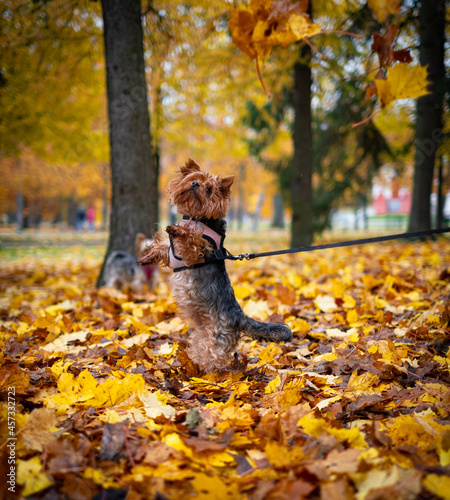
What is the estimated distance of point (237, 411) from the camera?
2.09 m

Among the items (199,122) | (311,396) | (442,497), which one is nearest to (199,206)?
(311,396)

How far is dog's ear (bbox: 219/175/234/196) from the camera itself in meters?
2.78

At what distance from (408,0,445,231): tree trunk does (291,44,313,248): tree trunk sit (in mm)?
3354

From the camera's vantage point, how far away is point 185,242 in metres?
2.70

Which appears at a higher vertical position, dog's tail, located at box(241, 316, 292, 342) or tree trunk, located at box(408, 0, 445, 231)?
tree trunk, located at box(408, 0, 445, 231)

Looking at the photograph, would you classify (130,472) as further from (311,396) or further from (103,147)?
(103,147)

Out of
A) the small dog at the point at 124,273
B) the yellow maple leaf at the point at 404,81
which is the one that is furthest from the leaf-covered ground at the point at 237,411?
the yellow maple leaf at the point at 404,81

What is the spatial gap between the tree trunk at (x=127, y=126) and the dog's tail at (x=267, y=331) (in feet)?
12.3

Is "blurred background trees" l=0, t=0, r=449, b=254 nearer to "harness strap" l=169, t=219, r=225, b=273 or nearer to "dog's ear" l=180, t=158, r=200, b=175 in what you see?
"dog's ear" l=180, t=158, r=200, b=175

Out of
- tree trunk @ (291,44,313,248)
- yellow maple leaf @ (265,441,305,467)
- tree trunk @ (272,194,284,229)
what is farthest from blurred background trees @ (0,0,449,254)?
tree trunk @ (272,194,284,229)

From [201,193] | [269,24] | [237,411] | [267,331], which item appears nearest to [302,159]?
[269,24]

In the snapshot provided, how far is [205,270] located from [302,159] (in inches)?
298

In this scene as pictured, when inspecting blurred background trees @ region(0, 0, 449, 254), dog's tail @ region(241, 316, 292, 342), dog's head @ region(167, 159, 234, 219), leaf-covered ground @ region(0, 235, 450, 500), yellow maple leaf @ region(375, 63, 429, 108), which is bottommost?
leaf-covered ground @ region(0, 235, 450, 500)

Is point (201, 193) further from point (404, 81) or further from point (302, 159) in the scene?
point (302, 159)
